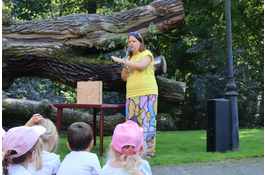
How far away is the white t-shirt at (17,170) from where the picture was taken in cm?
187

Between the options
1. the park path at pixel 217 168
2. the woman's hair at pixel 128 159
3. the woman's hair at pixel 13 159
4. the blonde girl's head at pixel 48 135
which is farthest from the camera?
the park path at pixel 217 168

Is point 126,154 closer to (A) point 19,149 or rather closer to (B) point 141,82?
(A) point 19,149

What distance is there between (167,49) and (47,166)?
12.8 m

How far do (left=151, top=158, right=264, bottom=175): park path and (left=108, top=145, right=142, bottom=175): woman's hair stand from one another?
1588mm

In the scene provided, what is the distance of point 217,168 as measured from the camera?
12.2ft

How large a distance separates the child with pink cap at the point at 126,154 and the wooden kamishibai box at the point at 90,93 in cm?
230

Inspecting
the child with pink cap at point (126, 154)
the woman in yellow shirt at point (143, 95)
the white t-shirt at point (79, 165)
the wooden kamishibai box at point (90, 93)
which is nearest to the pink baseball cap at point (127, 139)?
the child with pink cap at point (126, 154)

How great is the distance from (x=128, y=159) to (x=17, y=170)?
2.19ft

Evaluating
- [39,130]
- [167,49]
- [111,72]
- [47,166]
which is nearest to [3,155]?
[39,130]

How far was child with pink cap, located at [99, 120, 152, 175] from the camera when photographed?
6.31 ft

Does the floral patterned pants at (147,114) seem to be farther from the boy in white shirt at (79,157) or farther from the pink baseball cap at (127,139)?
the pink baseball cap at (127,139)

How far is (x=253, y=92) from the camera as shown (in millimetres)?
12664

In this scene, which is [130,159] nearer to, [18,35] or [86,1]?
[18,35]

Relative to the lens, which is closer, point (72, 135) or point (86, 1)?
point (72, 135)
